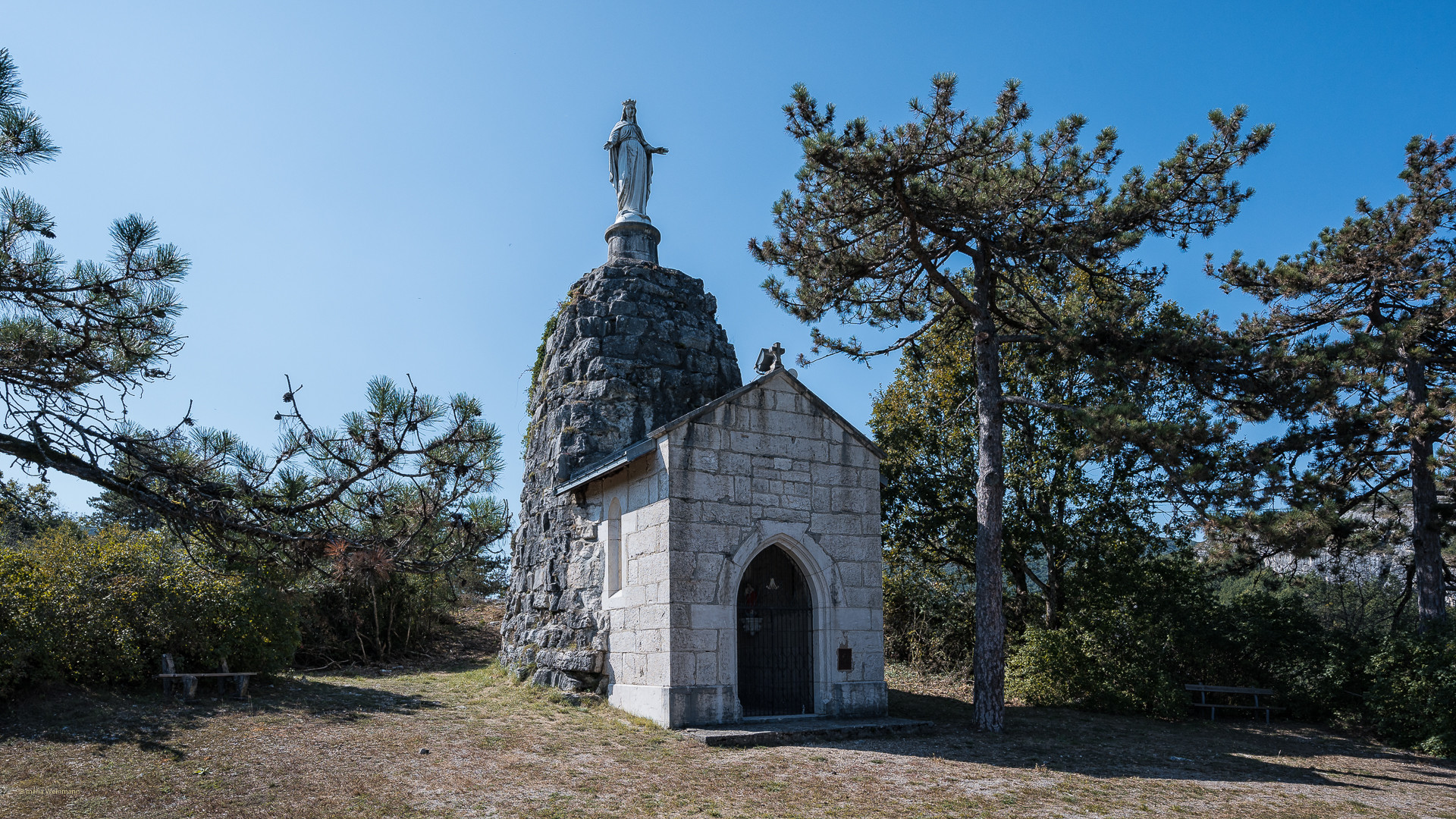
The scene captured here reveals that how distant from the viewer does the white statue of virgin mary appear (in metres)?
15.8

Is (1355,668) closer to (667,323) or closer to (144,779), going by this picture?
(667,323)

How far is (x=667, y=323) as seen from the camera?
48.2 feet

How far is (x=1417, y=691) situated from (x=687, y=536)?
1002 centimetres

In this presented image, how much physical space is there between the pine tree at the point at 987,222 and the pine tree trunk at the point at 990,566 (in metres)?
0.02

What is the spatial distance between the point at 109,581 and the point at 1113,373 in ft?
41.4

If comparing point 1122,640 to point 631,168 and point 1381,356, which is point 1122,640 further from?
point 631,168

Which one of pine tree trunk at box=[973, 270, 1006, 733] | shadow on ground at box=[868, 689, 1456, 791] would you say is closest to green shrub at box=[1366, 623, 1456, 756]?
shadow on ground at box=[868, 689, 1456, 791]

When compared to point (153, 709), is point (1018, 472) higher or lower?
higher

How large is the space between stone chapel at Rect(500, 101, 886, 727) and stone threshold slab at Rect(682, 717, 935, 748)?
374mm

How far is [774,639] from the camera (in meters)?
12.4

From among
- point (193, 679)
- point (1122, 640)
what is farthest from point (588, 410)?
point (1122, 640)

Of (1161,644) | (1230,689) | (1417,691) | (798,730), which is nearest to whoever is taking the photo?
(798,730)

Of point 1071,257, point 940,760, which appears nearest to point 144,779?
point 940,760

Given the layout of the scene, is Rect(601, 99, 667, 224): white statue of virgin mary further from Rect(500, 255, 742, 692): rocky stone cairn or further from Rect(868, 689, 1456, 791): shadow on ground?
Rect(868, 689, 1456, 791): shadow on ground
